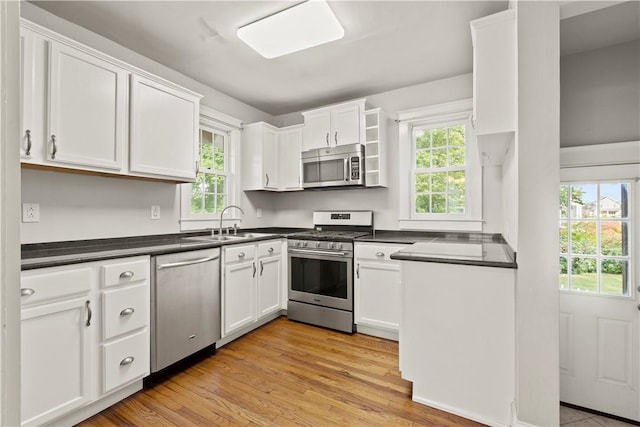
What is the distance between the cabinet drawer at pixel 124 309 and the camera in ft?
6.03

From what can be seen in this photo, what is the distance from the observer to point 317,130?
3635mm

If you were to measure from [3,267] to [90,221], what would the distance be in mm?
2238

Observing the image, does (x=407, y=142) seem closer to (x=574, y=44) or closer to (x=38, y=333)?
(x=574, y=44)

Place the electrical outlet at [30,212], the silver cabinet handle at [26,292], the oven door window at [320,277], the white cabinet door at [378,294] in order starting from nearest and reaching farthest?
the silver cabinet handle at [26,292], the electrical outlet at [30,212], the white cabinet door at [378,294], the oven door window at [320,277]

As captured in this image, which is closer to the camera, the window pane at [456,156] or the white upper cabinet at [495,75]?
the white upper cabinet at [495,75]

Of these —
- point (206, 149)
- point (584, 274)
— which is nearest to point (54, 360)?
point (206, 149)

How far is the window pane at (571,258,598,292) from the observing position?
2197mm

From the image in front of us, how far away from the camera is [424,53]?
8.89 ft

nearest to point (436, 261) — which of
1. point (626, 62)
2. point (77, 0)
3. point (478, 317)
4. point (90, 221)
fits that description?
point (478, 317)

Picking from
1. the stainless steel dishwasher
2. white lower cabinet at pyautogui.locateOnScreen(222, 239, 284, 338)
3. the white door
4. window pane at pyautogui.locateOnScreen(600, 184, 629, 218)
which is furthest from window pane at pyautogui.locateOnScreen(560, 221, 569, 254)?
the stainless steel dishwasher

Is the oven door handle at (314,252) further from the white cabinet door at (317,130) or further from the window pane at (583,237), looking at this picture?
the window pane at (583,237)

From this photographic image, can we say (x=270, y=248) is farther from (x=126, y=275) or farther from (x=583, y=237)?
(x=583, y=237)

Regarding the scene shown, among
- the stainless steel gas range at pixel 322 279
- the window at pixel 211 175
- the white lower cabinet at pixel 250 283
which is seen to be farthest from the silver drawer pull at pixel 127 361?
the stainless steel gas range at pixel 322 279

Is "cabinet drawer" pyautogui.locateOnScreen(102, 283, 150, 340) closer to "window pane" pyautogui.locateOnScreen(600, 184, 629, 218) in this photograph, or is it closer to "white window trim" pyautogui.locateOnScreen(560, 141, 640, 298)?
"white window trim" pyautogui.locateOnScreen(560, 141, 640, 298)
